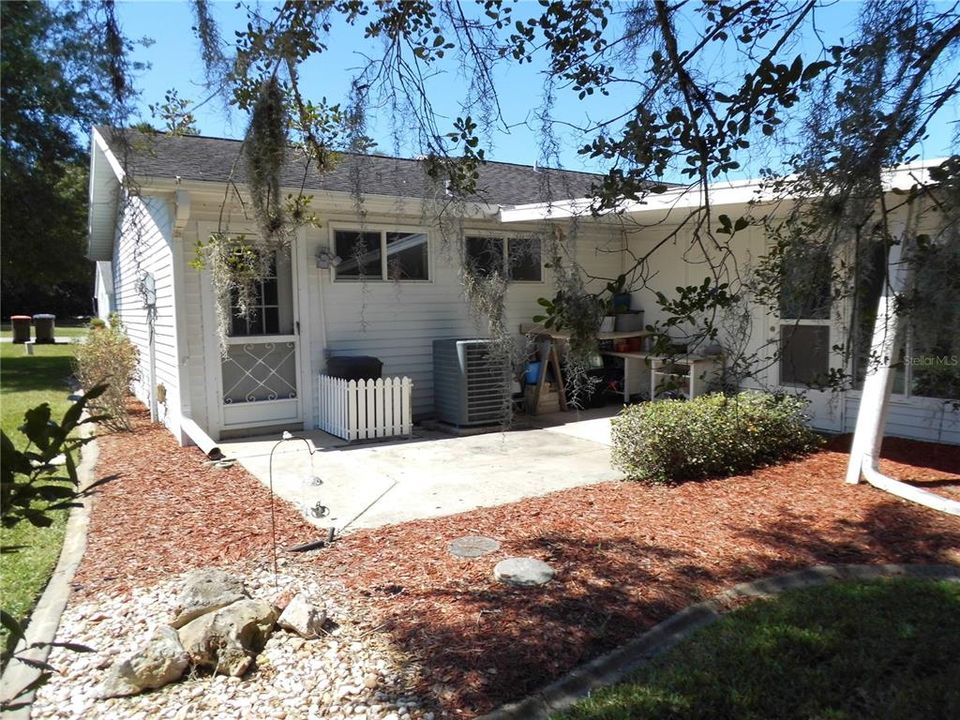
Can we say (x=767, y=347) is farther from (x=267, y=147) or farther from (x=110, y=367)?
(x=110, y=367)

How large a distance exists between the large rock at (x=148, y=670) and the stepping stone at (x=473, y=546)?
5.75ft

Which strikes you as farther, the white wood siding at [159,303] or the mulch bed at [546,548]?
the white wood siding at [159,303]

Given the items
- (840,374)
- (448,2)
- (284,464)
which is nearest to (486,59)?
(448,2)

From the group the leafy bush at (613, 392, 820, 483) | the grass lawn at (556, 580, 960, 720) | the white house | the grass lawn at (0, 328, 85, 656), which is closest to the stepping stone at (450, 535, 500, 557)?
the grass lawn at (556, 580, 960, 720)

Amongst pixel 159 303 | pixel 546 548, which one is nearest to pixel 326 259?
pixel 159 303

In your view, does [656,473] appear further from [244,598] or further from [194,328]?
[194,328]

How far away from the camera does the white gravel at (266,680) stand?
9.25 feet

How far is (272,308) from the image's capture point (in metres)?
8.30

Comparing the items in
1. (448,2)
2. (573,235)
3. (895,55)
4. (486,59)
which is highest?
(448,2)

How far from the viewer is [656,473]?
595 centimetres

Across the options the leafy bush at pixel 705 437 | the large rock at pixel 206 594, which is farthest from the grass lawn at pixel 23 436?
the leafy bush at pixel 705 437

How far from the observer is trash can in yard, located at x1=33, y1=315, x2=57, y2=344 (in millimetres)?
23719

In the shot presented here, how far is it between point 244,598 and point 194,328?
5021mm

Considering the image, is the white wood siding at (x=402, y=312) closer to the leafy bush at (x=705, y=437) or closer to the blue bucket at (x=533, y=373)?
the blue bucket at (x=533, y=373)
